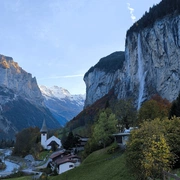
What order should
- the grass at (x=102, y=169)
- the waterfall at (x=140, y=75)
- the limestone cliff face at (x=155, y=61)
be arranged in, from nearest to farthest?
the grass at (x=102, y=169) < the limestone cliff face at (x=155, y=61) < the waterfall at (x=140, y=75)

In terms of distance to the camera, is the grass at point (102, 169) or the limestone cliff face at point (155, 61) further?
the limestone cliff face at point (155, 61)

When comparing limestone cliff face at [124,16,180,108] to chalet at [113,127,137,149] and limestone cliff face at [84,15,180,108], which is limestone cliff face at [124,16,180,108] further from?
chalet at [113,127,137,149]

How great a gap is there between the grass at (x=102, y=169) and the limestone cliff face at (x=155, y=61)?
4924 cm

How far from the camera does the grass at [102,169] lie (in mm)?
31159

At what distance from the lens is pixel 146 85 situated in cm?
10169

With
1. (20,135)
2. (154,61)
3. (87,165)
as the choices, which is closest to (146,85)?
(154,61)

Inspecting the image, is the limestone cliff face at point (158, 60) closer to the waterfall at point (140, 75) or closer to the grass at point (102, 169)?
the waterfall at point (140, 75)

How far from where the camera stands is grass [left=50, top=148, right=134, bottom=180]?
102 feet

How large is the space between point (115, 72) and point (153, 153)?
552 feet

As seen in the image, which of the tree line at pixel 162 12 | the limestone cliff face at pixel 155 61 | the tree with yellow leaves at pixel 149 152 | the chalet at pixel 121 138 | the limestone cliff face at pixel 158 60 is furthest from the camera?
the tree line at pixel 162 12

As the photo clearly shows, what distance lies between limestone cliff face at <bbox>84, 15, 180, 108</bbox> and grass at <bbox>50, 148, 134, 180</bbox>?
1939 inches

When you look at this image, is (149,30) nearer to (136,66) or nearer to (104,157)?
(136,66)

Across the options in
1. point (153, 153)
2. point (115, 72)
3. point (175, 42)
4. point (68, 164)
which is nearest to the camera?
point (153, 153)

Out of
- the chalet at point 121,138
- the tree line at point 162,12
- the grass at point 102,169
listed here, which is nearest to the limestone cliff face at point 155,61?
the tree line at point 162,12
